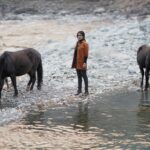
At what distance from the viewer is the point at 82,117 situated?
15586mm

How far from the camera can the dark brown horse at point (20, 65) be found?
17734mm

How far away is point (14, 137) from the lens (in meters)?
13.2

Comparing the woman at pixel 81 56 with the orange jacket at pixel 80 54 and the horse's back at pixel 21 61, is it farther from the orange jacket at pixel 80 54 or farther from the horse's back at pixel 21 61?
the horse's back at pixel 21 61

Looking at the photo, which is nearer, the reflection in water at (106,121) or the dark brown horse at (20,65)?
the reflection in water at (106,121)

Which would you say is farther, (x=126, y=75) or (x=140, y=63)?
(x=126, y=75)

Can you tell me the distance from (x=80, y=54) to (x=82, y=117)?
2.94 meters

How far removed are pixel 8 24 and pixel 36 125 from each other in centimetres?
2846

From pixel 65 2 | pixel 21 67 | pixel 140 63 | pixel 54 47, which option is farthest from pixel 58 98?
pixel 65 2

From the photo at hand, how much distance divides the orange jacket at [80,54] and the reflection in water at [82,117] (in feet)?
4.46

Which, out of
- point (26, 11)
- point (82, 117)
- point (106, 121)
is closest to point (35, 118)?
point (82, 117)

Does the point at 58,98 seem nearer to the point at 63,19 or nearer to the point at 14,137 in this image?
the point at 14,137

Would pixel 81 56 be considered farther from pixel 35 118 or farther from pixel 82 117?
pixel 35 118

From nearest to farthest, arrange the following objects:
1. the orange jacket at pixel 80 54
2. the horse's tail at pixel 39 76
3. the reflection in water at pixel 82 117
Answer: the reflection in water at pixel 82 117
the orange jacket at pixel 80 54
the horse's tail at pixel 39 76

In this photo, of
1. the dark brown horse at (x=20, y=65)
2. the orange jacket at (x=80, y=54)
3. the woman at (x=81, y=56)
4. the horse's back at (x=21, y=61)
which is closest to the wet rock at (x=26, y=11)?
the dark brown horse at (x=20, y=65)
